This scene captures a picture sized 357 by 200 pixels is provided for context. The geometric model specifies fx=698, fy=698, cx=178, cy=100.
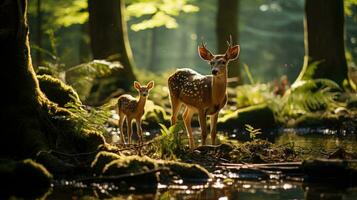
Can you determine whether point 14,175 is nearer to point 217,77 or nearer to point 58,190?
point 58,190

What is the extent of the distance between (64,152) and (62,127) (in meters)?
0.45

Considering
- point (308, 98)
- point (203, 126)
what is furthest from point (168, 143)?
point (308, 98)

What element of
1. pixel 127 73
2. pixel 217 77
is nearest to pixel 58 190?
pixel 217 77

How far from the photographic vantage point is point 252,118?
58.9 feet

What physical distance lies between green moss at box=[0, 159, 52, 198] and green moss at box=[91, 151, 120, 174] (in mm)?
684

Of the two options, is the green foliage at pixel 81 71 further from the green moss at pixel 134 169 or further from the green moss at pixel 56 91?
the green moss at pixel 134 169

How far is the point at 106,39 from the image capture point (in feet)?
71.0

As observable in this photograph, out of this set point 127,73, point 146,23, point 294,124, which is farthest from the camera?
point 146,23

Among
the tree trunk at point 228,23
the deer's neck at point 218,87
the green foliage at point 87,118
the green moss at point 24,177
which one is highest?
the tree trunk at point 228,23

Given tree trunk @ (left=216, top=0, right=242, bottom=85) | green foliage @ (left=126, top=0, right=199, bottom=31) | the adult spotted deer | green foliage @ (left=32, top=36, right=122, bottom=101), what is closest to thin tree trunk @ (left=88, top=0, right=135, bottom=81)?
green foliage @ (left=32, top=36, right=122, bottom=101)

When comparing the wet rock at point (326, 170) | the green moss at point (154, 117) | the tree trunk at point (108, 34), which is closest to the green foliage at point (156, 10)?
the tree trunk at point (108, 34)

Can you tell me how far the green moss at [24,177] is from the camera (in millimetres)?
8586

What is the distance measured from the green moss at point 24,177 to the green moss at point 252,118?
9503mm

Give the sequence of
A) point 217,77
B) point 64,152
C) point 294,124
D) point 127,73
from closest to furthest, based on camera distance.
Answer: point 64,152 → point 217,77 → point 294,124 → point 127,73
